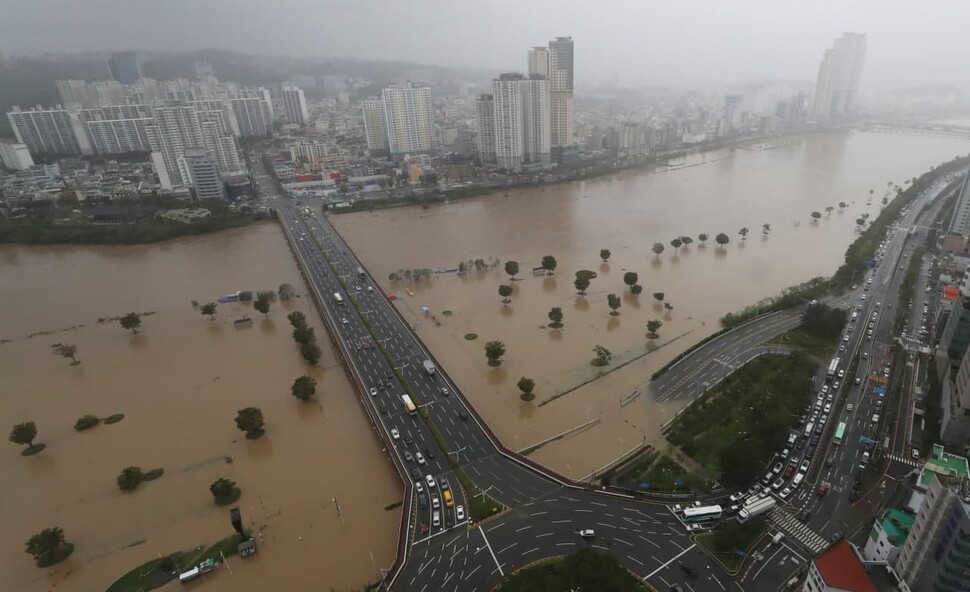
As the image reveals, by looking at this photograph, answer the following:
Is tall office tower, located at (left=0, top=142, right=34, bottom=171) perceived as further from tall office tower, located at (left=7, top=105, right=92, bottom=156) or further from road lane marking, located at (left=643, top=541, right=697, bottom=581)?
road lane marking, located at (left=643, top=541, right=697, bottom=581)

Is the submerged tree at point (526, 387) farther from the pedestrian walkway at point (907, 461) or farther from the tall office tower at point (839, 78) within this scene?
the tall office tower at point (839, 78)

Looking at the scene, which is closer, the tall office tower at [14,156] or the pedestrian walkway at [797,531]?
the pedestrian walkway at [797,531]

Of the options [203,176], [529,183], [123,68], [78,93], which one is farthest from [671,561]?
[123,68]

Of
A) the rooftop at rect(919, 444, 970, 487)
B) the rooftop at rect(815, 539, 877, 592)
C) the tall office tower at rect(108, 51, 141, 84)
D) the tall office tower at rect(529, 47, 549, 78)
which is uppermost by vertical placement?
the tall office tower at rect(108, 51, 141, 84)

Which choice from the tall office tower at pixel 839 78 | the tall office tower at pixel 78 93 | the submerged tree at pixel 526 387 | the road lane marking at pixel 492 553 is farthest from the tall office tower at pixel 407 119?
the tall office tower at pixel 839 78

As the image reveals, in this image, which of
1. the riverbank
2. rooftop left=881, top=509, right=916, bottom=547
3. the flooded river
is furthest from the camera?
the riverbank

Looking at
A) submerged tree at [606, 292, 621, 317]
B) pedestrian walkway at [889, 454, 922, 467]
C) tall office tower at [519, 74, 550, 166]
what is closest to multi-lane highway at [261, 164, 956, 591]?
pedestrian walkway at [889, 454, 922, 467]

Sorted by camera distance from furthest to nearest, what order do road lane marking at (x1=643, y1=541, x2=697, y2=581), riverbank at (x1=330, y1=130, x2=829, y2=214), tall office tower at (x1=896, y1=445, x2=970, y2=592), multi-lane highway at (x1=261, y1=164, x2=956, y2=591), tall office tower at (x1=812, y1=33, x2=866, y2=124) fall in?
1. tall office tower at (x1=812, y1=33, x2=866, y2=124)
2. riverbank at (x1=330, y1=130, x2=829, y2=214)
3. multi-lane highway at (x1=261, y1=164, x2=956, y2=591)
4. road lane marking at (x1=643, y1=541, x2=697, y2=581)
5. tall office tower at (x1=896, y1=445, x2=970, y2=592)
